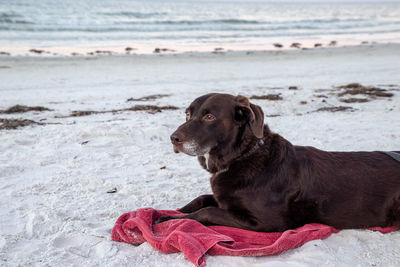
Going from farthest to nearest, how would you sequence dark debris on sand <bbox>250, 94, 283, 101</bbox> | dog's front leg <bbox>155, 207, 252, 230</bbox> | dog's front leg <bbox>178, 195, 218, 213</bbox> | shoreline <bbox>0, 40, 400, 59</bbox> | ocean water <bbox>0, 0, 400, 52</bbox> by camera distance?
ocean water <bbox>0, 0, 400, 52</bbox> < shoreline <bbox>0, 40, 400, 59</bbox> < dark debris on sand <bbox>250, 94, 283, 101</bbox> < dog's front leg <bbox>178, 195, 218, 213</bbox> < dog's front leg <bbox>155, 207, 252, 230</bbox>

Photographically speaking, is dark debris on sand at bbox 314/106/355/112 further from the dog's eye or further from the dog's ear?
the dog's eye

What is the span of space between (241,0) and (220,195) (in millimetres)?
105254

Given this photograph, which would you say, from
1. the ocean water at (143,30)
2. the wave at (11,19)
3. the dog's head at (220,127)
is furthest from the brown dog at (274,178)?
the wave at (11,19)

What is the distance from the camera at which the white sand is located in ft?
11.9

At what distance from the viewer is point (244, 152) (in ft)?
13.0

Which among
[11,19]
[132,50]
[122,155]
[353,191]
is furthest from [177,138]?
[11,19]

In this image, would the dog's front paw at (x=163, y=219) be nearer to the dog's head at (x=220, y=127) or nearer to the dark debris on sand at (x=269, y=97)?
the dog's head at (x=220, y=127)

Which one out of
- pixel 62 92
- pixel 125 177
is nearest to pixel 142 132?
pixel 125 177

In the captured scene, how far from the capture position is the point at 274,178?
3812mm

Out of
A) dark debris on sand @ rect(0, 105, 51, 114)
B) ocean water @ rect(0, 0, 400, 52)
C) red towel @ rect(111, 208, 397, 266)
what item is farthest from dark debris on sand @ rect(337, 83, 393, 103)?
ocean water @ rect(0, 0, 400, 52)

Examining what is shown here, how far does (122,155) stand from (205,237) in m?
3.44

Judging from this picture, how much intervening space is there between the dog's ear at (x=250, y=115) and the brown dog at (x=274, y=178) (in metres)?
0.01

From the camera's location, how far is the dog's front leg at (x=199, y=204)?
444 centimetres

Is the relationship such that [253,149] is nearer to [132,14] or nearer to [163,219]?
[163,219]
